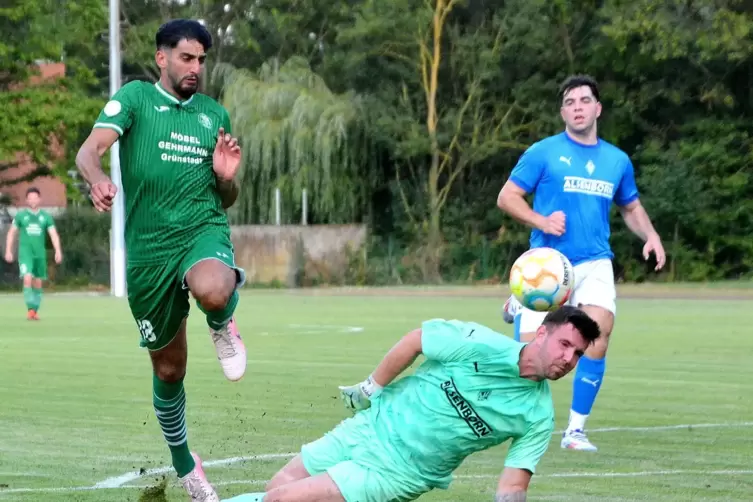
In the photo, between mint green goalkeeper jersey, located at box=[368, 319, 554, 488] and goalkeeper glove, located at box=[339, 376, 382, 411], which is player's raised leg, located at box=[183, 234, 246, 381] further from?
mint green goalkeeper jersey, located at box=[368, 319, 554, 488]

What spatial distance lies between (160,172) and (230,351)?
1.03 metres

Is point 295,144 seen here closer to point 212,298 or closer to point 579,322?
point 212,298

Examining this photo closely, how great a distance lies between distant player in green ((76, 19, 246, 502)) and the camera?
6.91 metres

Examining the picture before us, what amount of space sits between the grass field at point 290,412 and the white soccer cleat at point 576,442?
9 cm

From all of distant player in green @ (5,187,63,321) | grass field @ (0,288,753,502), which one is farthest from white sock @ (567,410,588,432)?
distant player in green @ (5,187,63,321)

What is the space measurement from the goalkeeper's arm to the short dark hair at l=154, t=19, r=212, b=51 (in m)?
2.44

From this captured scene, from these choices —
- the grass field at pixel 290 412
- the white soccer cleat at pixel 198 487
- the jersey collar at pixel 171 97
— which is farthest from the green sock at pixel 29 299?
the white soccer cleat at pixel 198 487

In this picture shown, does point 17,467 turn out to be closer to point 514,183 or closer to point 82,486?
point 82,486

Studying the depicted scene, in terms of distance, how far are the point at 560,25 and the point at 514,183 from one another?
38.0 m

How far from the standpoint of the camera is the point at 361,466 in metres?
5.23

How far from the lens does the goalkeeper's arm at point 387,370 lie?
5406 millimetres

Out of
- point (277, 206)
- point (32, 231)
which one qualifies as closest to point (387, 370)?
point (32, 231)

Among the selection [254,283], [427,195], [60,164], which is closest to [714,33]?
[427,195]

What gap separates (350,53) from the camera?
46.3 metres
